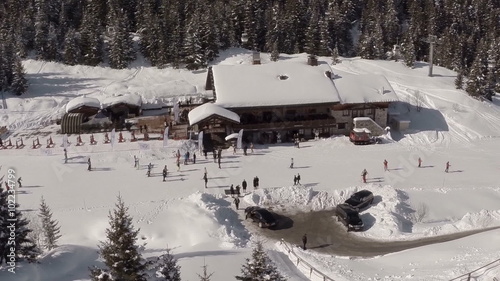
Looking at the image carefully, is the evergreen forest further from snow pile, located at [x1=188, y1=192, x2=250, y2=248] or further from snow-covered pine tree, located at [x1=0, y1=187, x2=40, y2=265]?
snow-covered pine tree, located at [x1=0, y1=187, x2=40, y2=265]

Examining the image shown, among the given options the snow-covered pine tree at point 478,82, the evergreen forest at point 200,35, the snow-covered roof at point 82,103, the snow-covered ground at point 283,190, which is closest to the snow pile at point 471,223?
the snow-covered ground at point 283,190

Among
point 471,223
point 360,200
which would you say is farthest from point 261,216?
point 471,223

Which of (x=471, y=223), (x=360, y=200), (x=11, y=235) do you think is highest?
(x=11, y=235)

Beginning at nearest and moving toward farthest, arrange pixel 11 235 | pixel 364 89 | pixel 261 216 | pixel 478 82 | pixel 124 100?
pixel 11 235
pixel 261 216
pixel 364 89
pixel 124 100
pixel 478 82

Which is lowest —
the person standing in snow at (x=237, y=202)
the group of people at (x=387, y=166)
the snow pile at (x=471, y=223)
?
the snow pile at (x=471, y=223)

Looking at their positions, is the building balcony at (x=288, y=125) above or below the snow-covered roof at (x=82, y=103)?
below

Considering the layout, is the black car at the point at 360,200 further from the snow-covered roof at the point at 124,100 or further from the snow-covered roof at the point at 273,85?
the snow-covered roof at the point at 124,100

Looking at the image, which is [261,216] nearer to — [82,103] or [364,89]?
[364,89]
